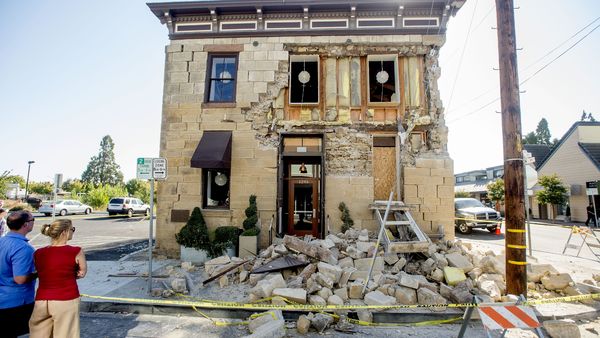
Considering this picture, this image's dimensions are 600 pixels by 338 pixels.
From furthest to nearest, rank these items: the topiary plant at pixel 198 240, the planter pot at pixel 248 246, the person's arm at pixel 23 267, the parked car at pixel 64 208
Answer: the parked car at pixel 64 208 < the topiary plant at pixel 198 240 < the planter pot at pixel 248 246 < the person's arm at pixel 23 267

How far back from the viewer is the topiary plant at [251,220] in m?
8.70

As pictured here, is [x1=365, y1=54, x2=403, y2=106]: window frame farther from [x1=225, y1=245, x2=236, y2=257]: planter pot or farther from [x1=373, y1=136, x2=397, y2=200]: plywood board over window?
[x1=225, y1=245, x2=236, y2=257]: planter pot

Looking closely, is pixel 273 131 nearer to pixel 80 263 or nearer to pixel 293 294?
pixel 293 294

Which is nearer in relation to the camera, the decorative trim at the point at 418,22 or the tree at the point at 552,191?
the decorative trim at the point at 418,22

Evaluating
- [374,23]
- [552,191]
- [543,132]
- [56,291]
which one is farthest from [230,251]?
[543,132]

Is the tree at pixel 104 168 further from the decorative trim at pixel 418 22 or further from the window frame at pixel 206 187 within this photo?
the decorative trim at pixel 418 22

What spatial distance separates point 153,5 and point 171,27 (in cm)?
93

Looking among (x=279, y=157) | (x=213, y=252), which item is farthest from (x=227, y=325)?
(x=279, y=157)

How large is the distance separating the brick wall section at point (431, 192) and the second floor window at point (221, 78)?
24.1 ft

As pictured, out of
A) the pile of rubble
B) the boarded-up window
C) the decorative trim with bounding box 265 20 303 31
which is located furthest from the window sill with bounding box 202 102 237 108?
the pile of rubble

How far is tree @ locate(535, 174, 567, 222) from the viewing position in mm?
24109

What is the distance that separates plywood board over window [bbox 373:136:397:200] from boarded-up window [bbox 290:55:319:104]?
2.98 metres

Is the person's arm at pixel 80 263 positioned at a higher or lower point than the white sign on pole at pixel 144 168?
lower

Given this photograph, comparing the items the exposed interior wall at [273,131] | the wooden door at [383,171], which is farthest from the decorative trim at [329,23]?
the wooden door at [383,171]
